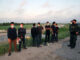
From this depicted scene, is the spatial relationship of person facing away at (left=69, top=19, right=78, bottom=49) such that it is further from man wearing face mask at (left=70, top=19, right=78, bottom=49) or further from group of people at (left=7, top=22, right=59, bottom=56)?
group of people at (left=7, top=22, right=59, bottom=56)

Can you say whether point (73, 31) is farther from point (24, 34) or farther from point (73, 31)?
point (24, 34)

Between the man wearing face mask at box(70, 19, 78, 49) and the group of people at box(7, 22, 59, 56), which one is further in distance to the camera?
the man wearing face mask at box(70, 19, 78, 49)

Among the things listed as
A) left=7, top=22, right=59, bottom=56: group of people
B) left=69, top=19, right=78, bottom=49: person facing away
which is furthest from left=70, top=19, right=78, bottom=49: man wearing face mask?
left=7, top=22, right=59, bottom=56: group of people

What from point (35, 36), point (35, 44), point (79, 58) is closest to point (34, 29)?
point (35, 36)

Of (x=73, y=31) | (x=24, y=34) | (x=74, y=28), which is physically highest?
(x=74, y=28)

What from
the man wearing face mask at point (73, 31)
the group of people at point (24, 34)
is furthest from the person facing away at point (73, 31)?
the group of people at point (24, 34)

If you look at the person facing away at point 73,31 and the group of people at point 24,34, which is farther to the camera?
the person facing away at point 73,31

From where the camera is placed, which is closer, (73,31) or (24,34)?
(24,34)

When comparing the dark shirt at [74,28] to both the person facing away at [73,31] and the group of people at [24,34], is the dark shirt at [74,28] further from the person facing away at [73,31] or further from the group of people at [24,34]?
the group of people at [24,34]

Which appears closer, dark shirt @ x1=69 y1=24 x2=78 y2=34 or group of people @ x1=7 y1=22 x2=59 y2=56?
group of people @ x1=7 y1=22 x2=59 y2=56

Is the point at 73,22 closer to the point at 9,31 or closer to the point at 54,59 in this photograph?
the point at 54,59

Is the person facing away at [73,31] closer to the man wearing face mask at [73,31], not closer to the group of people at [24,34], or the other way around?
the man wearing face mask at [73,31]

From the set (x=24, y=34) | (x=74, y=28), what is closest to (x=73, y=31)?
(x=74, y=28)

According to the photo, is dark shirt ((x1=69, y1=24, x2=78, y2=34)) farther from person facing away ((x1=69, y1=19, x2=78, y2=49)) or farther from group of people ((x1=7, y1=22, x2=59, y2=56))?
group of people ((x1=7, y1=22, x2=59, y2=56))
